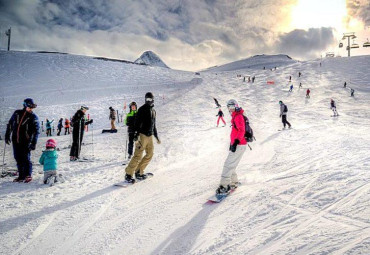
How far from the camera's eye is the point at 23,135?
5.47 metres

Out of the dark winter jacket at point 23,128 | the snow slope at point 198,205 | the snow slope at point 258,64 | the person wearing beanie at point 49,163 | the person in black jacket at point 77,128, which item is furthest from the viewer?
the snow slope at point 258,64

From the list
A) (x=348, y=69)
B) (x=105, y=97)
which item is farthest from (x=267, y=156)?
(x=348, y=69)

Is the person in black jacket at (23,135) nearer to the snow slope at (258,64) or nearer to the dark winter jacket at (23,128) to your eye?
the dark winter jacket at (23,128)

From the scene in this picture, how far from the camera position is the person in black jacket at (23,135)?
17.9 feet

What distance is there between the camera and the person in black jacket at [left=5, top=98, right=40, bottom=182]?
17.9 feet

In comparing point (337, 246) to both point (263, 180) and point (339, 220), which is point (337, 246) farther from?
point (263, 180)

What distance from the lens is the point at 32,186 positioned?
5.21 m

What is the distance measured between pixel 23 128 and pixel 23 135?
16 centimetres

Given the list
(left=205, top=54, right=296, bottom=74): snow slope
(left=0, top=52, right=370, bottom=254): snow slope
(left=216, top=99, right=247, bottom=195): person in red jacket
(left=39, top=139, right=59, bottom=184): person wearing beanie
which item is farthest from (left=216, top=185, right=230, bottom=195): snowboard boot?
(left=205, top=54, right=296, bottom=74): snow slope

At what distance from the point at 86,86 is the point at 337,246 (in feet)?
128

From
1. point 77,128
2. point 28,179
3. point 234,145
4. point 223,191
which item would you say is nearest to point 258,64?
point 77,128

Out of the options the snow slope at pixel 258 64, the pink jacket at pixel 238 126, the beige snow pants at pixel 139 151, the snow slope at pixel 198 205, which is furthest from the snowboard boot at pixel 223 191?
the snow slope at pixel 258 64

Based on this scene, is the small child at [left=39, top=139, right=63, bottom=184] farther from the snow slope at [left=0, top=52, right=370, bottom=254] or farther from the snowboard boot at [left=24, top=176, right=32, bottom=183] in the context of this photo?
the snowboard boot at [left=24, top=176, right=32, bottom=183]

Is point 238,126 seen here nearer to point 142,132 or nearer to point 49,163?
point 142,132
